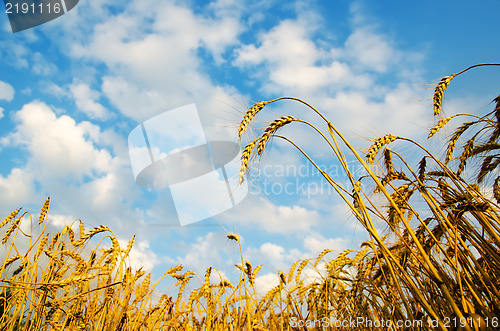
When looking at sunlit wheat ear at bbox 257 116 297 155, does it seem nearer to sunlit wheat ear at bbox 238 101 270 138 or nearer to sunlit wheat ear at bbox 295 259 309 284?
sunlit wheat ear at bbox 238 101 270 138

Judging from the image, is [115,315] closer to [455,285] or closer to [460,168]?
[455,285]

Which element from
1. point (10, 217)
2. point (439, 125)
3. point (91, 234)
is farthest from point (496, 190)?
point (10, 217)

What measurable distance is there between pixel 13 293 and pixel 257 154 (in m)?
3.10

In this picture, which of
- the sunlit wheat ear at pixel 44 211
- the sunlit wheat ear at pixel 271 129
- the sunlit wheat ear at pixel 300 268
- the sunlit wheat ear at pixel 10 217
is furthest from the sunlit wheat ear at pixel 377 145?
the sunlit wheat ear at pixel 10 217

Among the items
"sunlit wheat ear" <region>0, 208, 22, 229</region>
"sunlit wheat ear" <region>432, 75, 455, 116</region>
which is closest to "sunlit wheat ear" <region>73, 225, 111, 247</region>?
"sunlit wheat ear" <region>0, 208, 22, 229</region>

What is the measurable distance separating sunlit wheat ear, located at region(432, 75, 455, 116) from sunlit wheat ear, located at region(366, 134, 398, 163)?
780mm

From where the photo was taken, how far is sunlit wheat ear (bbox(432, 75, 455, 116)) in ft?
9.99

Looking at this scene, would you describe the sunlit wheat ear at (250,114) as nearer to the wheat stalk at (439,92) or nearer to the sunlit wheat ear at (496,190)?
the wheat stalk at (439,92)

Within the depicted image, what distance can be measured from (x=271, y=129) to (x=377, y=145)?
0.93 meters

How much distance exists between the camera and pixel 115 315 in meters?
3.08

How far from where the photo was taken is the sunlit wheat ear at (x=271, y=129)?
267cm

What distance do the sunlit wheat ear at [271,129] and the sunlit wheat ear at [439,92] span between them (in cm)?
160

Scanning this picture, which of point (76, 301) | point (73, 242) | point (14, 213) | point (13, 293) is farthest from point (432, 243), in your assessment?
point (14, 213)

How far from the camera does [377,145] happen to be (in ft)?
8.39
